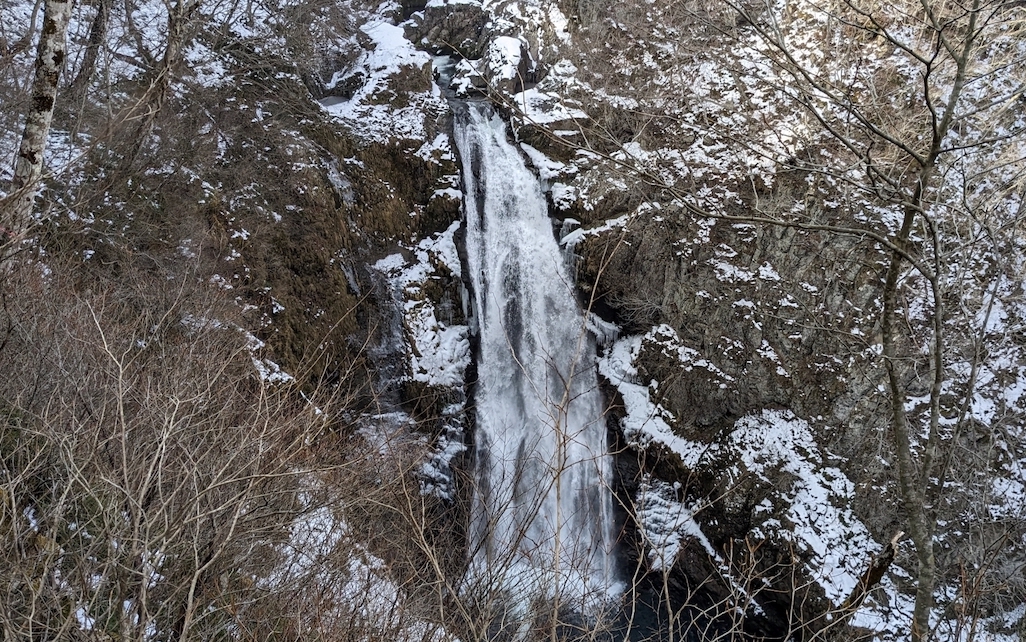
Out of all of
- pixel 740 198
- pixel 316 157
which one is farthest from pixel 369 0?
pixel 740 198

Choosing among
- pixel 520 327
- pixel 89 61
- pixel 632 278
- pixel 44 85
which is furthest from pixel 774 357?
pixel 89 61

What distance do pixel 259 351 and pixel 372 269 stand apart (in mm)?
3684

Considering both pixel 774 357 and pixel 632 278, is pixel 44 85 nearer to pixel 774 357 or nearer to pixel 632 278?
→ pixel 632 278

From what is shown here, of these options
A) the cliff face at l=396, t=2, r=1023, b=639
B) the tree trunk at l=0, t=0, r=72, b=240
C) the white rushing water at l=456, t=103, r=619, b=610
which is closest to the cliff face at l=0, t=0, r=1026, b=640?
the cliff face at l=396, t=2, r=1023, b=639

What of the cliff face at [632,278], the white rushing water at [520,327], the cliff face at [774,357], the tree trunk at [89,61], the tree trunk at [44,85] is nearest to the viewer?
the tree trunk at [44,85]

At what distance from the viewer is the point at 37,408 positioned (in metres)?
3.88

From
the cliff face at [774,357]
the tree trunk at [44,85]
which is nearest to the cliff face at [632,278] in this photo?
the cliff face at [774,357]

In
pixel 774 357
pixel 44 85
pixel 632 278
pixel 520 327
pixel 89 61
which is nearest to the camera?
pixel 44 85

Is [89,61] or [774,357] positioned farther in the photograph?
[774,357]

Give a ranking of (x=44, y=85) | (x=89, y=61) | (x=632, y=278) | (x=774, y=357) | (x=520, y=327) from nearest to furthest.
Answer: (x=44, y=85) → (x=89, y=61) → (x=774, y=357) → (x=520, y=327) → (x=632, y=278)

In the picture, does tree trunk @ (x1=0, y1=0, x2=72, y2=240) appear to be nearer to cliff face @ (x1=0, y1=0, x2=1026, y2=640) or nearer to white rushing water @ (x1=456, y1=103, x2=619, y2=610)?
cliff face @ (x1=0, y1=0, x2=1026, y2=640)

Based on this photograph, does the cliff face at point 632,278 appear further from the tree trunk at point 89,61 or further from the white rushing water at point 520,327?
the white rushing water at point 520,327

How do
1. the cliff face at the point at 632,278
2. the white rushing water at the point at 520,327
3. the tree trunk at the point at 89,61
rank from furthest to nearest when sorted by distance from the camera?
the white rushing water at the point at 520,327 → the cliff face at the point at 632,278 → the tree trunk at the point at 89,61

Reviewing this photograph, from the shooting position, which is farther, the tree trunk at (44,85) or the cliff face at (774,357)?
the cliff face at (774,357)
